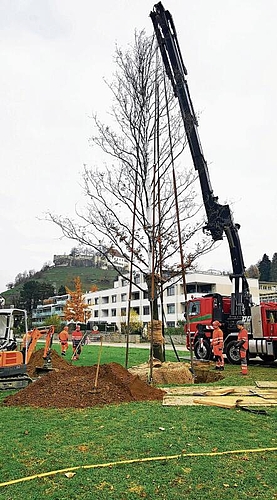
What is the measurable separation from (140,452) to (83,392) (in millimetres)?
3903

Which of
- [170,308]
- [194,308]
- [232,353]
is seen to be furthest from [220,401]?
[170,308]

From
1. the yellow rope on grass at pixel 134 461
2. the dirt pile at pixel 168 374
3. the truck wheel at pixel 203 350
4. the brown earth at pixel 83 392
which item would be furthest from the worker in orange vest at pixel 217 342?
the yellow rope on grass at pixel 134 461

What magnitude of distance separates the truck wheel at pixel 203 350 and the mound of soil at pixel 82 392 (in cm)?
954

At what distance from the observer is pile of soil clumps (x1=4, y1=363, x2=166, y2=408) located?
877cm

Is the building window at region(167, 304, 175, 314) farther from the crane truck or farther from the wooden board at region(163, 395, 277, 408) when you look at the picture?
the wooden board at region(163, 395, 277, 408)

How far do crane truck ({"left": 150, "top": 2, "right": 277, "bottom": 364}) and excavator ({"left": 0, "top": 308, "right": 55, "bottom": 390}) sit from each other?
5.07 meters

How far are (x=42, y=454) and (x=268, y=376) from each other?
10123mm

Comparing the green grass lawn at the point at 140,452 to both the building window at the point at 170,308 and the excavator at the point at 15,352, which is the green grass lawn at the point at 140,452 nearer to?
the excavator at the point at 15,352

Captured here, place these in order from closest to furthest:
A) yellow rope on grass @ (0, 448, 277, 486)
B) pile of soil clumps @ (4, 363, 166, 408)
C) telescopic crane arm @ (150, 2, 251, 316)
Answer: yellow rope on grass @ (0, 448, 277, 486) < pile of soil clumps @ (4, 363, 166, 408) < telescopic crane arm @ (150, 2, 251, 316)

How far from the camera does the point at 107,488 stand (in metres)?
4.38

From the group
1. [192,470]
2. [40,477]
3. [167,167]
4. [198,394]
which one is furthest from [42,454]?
[167,167]

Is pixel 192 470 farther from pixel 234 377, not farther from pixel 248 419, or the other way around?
pixel 234 377

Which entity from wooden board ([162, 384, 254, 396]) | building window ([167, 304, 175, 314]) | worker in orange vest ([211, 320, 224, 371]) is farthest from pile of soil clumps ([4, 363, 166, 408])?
building window ([167, 304, 175, 314])

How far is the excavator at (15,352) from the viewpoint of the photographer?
11477 mm
